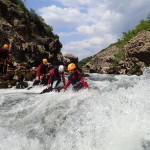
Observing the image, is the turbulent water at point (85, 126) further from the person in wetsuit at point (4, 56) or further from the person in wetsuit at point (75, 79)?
the person in wetsuit at point (4, 56)

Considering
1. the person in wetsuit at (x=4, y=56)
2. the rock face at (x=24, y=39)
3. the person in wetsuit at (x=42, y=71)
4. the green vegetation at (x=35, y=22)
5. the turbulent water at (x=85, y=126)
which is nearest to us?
the turbulent water at (x=85, y=126)

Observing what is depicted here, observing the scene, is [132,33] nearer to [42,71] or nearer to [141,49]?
[141,49]

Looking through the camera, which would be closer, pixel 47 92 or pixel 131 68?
pixel 47 92

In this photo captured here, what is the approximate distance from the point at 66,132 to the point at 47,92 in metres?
5.83

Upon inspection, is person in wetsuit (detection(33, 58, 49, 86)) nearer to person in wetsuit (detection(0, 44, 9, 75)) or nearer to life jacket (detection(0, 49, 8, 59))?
person in wetsuit (detection(0, 44, 9, 75))

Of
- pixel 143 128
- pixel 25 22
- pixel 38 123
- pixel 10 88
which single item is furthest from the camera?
pixel 25 22

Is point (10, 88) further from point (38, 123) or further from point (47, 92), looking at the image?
point (38, 123)

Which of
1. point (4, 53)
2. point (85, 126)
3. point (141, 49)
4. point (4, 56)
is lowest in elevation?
point (85, 126)

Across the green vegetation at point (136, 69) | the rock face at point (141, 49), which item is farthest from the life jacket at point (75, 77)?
the green vegetation at point (136, 69)

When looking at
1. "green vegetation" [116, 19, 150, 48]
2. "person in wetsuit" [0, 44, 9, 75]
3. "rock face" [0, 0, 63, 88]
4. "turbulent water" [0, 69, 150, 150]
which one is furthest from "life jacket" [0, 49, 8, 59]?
"green vegetation" [116, 19, 150, 48]

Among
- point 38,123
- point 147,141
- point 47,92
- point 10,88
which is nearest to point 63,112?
point 38,123

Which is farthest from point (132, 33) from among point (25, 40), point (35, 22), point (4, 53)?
point (4, 53)

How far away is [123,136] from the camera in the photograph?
5.16 meters

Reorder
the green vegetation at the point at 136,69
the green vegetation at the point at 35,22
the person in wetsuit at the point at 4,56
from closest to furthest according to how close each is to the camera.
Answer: the person in wetsuit at the point at 4,56, the green vegetation at the point at 136,69, the green vegetation at the point at 35,22
